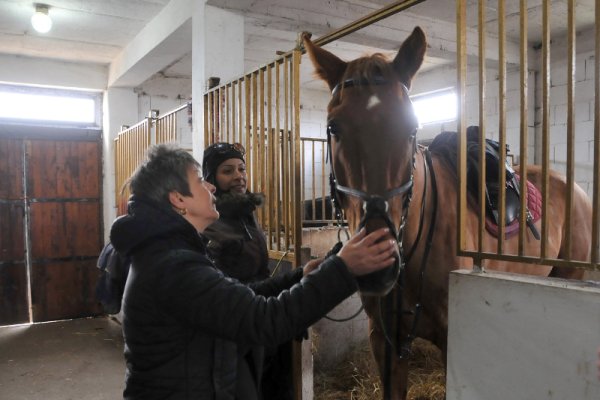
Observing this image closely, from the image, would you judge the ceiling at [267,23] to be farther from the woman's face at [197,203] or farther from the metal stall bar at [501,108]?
the metal stall bar at [501,108]

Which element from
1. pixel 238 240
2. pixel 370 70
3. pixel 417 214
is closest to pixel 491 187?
pixel 417 214

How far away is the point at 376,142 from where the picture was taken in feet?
4.48

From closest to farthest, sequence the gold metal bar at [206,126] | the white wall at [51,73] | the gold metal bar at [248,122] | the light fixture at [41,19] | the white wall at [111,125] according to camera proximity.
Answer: the gold metal bar at [248,122]
the gold metal bar at [206,126]
the light fixture at [41,19]
the white wall at [51,73]
the white wall at [111,125]

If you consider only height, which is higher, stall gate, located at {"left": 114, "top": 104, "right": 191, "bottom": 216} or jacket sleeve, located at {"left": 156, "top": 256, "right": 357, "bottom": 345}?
stall gate, located at {"left": 114, "top": 104, "right": 191, "bottom": 216}

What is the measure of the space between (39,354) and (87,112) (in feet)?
11.7

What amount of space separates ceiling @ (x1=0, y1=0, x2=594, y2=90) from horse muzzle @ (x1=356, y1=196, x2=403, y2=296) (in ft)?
9.59

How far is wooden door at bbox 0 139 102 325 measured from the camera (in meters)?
6.03

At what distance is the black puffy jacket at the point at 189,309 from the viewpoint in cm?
117

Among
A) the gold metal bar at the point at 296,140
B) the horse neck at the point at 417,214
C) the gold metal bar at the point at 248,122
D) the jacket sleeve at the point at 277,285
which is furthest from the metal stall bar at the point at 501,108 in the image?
the gold metal bar at the point at 248,122

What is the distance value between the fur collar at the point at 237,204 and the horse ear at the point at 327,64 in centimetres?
81

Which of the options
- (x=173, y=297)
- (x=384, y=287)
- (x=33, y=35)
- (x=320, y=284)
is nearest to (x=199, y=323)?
(x=173, y=297)

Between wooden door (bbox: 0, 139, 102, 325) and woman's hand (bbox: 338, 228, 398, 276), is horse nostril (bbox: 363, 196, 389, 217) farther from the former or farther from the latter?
wooden door (bbox: 0, 139, 102, 325)

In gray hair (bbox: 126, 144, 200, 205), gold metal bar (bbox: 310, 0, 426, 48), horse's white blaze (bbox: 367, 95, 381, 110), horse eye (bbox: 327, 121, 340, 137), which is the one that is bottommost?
gray hair (bbox: 126, 144, 200, 205)

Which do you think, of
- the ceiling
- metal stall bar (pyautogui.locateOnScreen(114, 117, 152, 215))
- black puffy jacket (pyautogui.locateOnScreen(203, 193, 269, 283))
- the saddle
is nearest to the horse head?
the saddle
